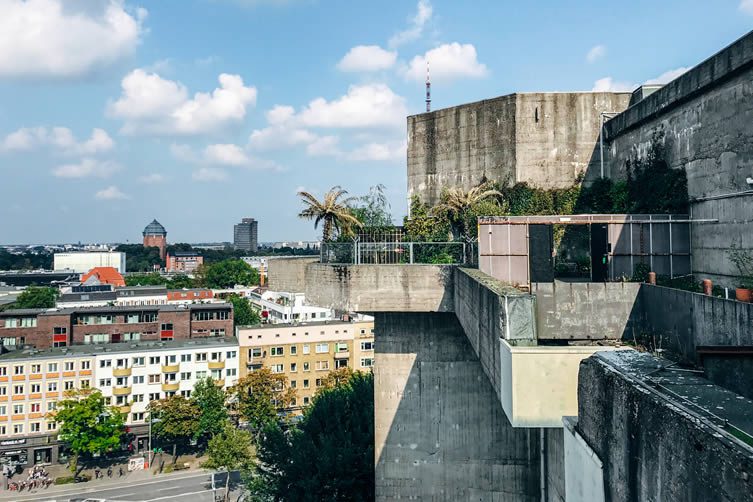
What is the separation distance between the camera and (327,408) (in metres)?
21.7

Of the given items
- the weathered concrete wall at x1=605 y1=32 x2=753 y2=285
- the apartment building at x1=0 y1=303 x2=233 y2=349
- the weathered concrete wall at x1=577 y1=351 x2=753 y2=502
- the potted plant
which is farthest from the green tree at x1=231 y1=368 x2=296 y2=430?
the weathered concrete wall at x1=577 y1=351 x2=753 y2=502

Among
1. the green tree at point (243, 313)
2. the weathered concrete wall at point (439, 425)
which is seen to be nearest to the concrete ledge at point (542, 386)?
the weathered concrete wall at point (439, 425)

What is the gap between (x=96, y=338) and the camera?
48.1 meters

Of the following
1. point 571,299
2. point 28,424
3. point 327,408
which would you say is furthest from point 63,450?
point 571,299

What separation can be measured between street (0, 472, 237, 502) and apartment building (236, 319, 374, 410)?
10.9 meters

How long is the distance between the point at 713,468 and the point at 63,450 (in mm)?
47528

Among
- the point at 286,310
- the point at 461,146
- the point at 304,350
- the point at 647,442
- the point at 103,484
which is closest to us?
the point at 647,442

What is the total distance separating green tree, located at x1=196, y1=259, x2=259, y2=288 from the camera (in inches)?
4097

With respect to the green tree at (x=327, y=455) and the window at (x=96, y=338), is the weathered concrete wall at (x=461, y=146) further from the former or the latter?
the window at (x=96, y=338)

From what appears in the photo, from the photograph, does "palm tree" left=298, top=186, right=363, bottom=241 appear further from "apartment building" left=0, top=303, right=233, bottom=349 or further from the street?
"apartment building" left=0, top=303, right=233, bottom=349

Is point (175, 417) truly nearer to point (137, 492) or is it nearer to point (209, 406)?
point (209, 406)

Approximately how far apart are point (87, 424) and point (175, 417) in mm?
5942

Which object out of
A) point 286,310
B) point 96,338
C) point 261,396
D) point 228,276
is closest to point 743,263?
point 261,396

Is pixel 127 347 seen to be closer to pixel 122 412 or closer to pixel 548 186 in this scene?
pixel 122 412
